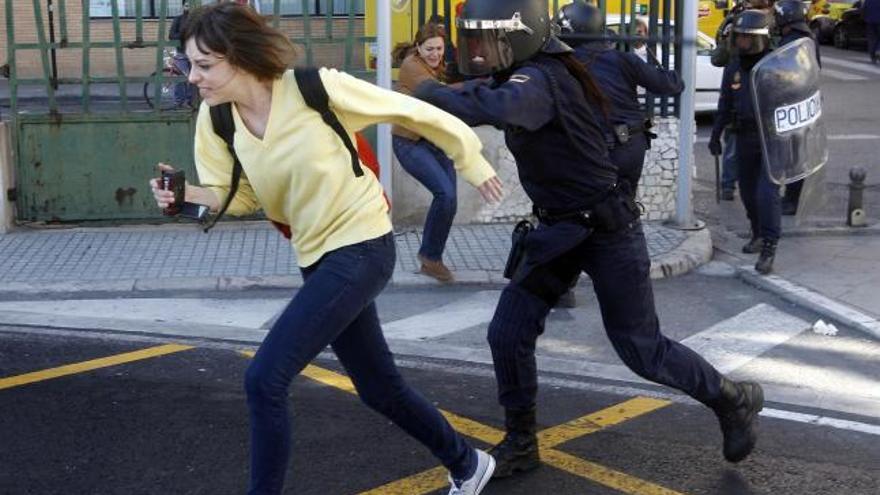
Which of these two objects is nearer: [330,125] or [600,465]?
[330,125]

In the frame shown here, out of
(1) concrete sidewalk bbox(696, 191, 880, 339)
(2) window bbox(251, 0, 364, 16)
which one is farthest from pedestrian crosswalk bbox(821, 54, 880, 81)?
(2) window bbox(251, 0, 364, 16)

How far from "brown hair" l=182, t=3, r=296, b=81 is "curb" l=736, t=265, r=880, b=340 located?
4.23 meters

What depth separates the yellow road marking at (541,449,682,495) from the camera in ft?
15.7

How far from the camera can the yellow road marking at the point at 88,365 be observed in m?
6.16

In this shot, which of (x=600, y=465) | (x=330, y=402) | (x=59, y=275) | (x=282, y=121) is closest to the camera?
(x=282, y=121)

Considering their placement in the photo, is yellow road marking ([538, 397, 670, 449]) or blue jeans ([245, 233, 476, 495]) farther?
yellow road marking ([538, 397, 670, 449])

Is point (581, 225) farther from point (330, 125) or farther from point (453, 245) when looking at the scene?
point (453, 245)

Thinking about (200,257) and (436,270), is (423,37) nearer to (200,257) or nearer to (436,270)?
(436,270)

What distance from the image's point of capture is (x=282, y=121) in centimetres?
396

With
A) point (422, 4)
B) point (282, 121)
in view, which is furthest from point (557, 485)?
point (422, 4)

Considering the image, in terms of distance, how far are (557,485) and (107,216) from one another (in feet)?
18.6

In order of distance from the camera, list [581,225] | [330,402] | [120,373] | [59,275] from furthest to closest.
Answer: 1. [59,275]
2. [120,373]
3. [330,402]
4. [581,225]

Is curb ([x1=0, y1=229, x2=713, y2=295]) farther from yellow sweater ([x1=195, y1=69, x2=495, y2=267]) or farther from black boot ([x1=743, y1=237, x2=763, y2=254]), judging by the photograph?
yellow sweater ([x1=195, y1=69, x2=495, y2=267])

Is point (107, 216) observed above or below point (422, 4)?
below
